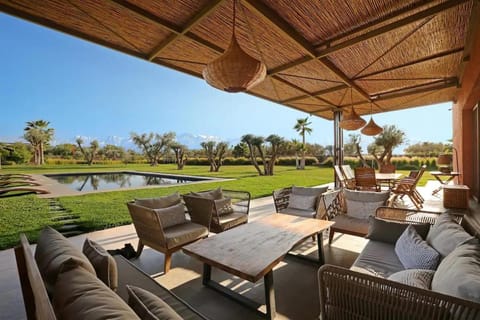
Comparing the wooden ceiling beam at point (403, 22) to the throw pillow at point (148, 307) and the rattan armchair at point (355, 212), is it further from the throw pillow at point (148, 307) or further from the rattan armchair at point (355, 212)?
the throw pillow at point (148, 307)

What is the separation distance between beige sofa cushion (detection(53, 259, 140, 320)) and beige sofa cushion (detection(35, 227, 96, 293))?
0.06 meters

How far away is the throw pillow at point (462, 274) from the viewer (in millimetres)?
969

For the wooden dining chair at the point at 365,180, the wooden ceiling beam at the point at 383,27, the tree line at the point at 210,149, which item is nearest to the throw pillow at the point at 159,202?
the wooden ceiling beam at the point at 383,27

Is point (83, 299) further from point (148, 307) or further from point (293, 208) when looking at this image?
point (293, 208)

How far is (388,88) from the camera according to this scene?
5.44 m

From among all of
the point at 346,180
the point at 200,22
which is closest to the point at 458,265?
the point at 200,22

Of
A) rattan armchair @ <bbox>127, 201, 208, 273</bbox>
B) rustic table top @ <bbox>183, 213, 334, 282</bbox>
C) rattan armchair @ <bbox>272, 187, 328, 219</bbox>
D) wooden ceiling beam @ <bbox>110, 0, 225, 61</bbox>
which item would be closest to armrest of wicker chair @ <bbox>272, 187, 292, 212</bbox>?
rattan armchair @ <bbox>272, 187, 328, 219</bbox>

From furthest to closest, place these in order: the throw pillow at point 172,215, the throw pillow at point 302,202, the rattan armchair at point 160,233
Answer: the throw pillow at point 302,202
the throw pillow at point 172,215
the rattan armchair at point 160,233

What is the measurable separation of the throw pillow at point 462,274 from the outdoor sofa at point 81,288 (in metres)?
1.17

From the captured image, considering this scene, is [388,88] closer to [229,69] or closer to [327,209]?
[327,209]

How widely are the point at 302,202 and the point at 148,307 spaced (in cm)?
315

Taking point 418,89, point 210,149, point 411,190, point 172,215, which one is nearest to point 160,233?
point 172,215

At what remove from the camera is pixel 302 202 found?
147 inches

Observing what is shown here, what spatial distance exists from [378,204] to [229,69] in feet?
8.60
